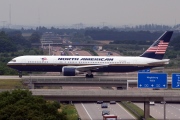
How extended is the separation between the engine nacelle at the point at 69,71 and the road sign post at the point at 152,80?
19.3m

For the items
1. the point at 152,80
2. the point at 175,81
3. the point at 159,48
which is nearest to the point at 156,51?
the point at 159,48

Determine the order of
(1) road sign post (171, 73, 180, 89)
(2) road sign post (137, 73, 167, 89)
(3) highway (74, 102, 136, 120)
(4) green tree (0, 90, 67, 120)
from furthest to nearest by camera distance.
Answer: (3) highway (74, 102, 136, 120), (1) road sign post (171, 73, 180, 89), (2) road sign post (137, 73, 167, 89), (4) green tree (0, 90, 67, 120)

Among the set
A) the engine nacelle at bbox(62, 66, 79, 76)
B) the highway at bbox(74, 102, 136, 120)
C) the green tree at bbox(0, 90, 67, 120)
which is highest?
the engine nacelle at bbox(62, 66, 79, 76)

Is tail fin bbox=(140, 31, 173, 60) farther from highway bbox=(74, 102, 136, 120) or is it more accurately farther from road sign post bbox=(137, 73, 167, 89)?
road sign post bbox=(137, 73, 167, 89)

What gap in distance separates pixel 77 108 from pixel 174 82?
16646 mm

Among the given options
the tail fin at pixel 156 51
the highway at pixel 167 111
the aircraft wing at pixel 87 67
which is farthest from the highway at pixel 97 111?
the tail fin at pixel 156 51

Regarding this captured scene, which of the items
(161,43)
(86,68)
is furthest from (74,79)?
(161,43)

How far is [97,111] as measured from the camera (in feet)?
A: 232

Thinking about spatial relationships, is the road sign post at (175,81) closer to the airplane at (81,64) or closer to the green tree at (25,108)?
the green tree at (25,108)

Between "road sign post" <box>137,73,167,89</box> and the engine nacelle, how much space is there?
1930 cm

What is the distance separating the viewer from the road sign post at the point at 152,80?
59375 mm

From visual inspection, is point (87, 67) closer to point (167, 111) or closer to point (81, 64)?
point (81, 64)

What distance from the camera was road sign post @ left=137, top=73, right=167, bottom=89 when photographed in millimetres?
59375

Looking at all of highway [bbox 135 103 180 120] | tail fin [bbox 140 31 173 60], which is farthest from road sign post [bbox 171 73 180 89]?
tail fin [bbox 140 31 173 60]
